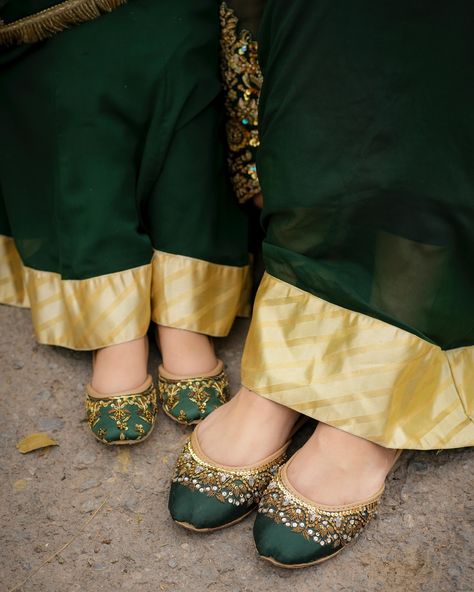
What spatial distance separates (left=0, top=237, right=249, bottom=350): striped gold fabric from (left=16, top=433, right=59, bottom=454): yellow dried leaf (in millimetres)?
169

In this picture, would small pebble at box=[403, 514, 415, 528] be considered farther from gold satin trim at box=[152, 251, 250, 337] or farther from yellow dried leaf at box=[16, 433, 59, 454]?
yellow dried leaf at box=[16, 433, 59, 454]

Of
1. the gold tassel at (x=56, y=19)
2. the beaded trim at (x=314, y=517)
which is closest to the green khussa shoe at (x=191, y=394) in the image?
the beaded trim at (x=314, y=517)

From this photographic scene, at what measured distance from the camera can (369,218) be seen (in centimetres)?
93

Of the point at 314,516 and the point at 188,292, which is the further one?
the point at 188,292

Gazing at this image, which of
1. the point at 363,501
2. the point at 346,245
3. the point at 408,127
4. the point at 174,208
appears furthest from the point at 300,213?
the point at 363,501

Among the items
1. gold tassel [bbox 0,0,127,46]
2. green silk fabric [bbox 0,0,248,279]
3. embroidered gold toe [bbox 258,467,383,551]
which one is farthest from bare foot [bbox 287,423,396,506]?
gold tassel [bbox 0,0,127,46]

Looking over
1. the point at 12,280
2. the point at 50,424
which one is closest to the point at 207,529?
the point at 50,424

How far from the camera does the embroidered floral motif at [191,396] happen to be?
44.9 inches

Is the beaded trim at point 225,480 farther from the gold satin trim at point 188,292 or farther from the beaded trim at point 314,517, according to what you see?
the gold satin trim at point 188,292

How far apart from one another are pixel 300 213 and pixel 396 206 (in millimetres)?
134

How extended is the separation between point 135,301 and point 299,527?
0.48m

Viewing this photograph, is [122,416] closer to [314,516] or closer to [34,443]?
[34,443]

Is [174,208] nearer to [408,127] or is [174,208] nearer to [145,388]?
[145,388]

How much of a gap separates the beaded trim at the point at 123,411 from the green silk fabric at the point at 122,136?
22 centimetres
